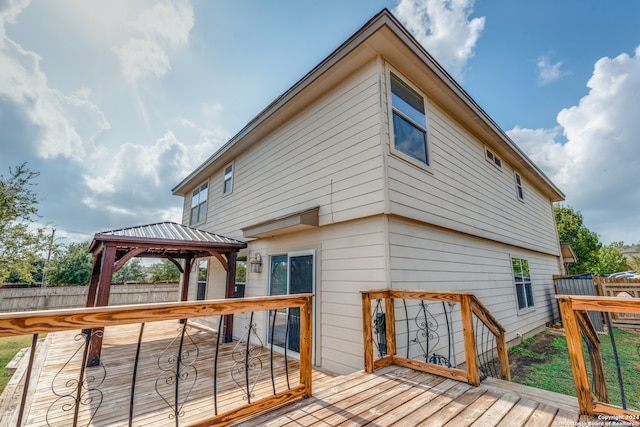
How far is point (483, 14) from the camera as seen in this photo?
600cm

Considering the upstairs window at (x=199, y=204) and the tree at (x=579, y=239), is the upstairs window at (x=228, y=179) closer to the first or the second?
the upstairs window at (x=199, y=204)

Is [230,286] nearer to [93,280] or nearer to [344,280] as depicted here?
[344,280]

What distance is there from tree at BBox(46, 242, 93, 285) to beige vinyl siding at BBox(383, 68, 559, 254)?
20.9 metres

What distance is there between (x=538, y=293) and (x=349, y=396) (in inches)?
374

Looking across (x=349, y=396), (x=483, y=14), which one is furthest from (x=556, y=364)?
(x=483, y=14)

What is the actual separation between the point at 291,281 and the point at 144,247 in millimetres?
3247

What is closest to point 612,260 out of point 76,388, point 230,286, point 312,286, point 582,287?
point 582,287

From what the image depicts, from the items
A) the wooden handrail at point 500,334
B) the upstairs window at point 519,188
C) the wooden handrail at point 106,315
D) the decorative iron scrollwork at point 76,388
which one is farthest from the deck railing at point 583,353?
the upstairs window at point 519,188

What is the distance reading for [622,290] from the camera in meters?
9.27

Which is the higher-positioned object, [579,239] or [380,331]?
[579,239]

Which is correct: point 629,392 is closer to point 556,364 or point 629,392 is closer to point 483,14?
point 556,364

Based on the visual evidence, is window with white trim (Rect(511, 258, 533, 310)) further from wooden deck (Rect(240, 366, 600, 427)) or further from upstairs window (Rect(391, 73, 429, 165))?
wooden deck (Rect(240, 366, 600, 427))

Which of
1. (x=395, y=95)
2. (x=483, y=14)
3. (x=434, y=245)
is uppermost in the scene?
(x=483, y=14)

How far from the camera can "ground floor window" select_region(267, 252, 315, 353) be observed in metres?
4.90
